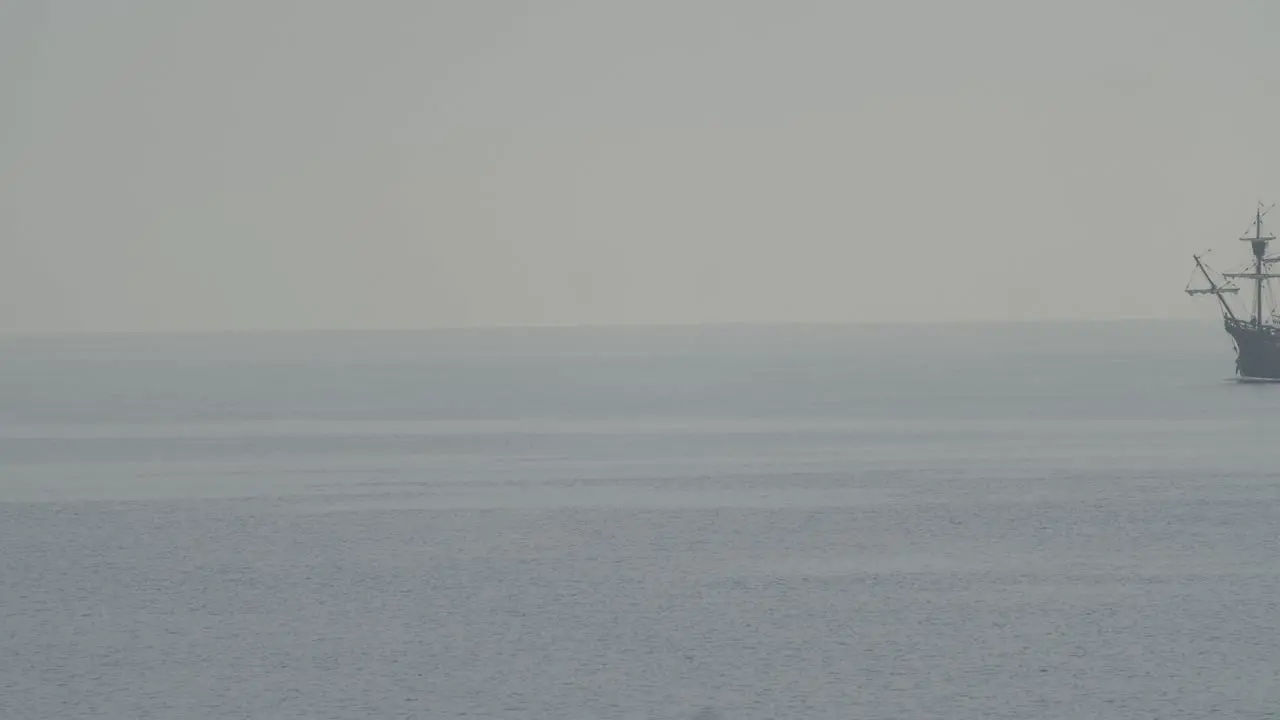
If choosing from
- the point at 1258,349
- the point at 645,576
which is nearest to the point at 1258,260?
the point at 1258,349

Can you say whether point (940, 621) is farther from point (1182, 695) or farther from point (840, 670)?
point (1182, 695)

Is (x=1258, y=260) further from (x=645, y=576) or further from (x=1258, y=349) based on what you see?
(x=645, y=576)

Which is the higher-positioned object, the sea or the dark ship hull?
the dark ship hull

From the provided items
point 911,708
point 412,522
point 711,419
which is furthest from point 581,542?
point 711,419

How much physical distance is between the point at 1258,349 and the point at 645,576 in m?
123

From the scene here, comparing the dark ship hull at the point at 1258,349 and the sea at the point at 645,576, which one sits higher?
the dark ship hull at the point at 1258,349

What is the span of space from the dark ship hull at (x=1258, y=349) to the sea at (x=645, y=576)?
201 ft

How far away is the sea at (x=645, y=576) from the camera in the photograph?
98.9ft

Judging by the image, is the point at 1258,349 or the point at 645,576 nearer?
the point at 645,576

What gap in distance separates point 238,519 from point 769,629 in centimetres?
2553

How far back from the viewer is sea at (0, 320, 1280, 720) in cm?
3016

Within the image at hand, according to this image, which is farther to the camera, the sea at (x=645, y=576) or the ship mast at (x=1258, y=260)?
the ship mast at (x=1258, y=260)

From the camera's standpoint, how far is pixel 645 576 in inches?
1699

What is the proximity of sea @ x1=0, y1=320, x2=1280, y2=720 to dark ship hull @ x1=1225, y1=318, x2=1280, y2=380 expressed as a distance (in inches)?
2409
